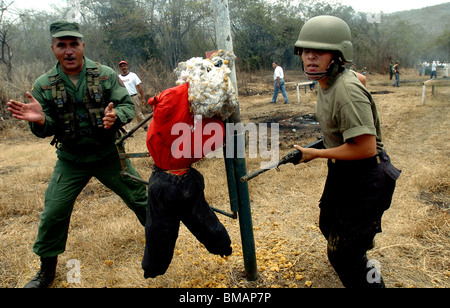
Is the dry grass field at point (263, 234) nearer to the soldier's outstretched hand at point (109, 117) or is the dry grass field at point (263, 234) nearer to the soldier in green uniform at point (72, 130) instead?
the soldier in green uniform at point (72, 130)

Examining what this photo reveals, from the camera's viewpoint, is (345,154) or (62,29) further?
(62,29)

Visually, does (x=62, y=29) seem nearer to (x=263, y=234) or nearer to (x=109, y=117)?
(x=109, y=117)

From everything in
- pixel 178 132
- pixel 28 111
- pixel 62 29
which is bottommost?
pixel 178 132

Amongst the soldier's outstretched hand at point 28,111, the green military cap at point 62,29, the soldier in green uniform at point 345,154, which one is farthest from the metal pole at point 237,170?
the soldier's outstretched hand at point 28,111

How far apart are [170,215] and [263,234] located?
155 cm

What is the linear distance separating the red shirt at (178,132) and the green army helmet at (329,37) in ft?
2.40

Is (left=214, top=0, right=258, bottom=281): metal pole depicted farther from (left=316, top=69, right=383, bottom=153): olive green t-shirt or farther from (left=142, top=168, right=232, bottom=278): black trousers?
(left=316, top=69, right=383, bottom=153): olive green t-shirt

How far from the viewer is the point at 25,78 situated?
1200 cm

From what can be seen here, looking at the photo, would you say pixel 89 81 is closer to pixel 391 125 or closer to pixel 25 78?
pixel 391 125

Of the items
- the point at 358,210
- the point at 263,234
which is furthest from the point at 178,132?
the point at 263,234

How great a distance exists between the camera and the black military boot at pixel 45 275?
287 centimetres

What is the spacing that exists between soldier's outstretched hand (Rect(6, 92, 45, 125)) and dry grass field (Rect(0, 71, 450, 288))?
1464 mm

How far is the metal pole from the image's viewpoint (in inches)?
92.0

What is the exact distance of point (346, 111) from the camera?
5.97ft
